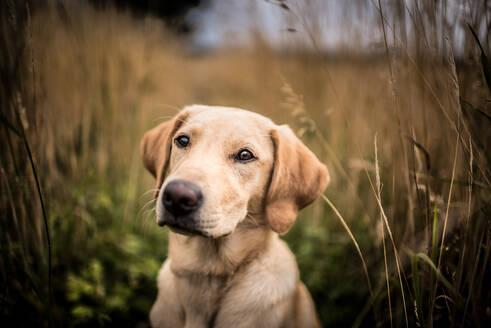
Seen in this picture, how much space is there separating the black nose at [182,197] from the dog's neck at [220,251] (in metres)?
0.55

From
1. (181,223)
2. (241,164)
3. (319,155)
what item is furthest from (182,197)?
(319,155)

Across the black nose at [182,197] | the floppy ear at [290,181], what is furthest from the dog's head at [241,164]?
the black nose at [182,197]

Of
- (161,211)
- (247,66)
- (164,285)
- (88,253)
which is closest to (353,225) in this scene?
(164,285)

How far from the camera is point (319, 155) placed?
155 inches

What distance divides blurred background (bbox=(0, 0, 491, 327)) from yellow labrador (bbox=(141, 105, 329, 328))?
1.05 ft

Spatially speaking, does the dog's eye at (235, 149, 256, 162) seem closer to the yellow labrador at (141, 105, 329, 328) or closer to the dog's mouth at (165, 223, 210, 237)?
the yellow labrador at (141, 105, 329, 328)

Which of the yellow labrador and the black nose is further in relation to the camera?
the yellow labrador

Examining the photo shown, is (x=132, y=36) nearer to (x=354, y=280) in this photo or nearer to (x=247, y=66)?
(x=247, y=66)

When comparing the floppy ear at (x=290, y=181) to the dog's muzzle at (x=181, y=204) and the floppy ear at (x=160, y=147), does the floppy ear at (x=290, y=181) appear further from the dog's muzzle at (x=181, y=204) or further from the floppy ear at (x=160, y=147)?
the floppy ear at (x=160, y=147)

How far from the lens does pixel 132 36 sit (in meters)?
4.57

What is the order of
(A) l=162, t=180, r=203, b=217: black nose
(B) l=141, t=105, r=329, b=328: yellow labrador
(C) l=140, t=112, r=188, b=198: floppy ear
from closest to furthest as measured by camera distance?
1. (A) l=162, t=180, r=203, b=217: black nose
2. (B) l=141, t=105, r=329, b=328: yellow labrador
3. (C) l=140, t=112, r=188, b=198: floppy ear

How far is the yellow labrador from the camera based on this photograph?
5.82 feet

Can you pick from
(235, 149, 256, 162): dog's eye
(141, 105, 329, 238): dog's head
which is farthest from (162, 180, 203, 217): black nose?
(235, 149, 256, 162): dog's eye

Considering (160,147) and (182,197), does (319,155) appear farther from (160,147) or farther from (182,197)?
(182,197)
